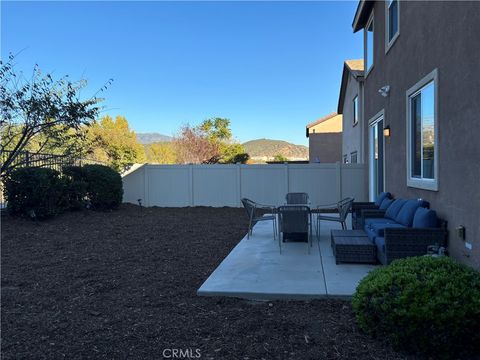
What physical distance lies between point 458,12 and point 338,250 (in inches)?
135

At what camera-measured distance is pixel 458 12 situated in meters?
4.61

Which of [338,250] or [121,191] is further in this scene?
[121,191]

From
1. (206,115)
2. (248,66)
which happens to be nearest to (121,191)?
(248,66)

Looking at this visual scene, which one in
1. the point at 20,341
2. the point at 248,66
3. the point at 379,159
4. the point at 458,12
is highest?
the point at 248,66

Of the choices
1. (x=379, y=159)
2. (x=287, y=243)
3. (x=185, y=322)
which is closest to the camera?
(x=185, y=322)

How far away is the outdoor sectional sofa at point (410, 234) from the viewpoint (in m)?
4.77

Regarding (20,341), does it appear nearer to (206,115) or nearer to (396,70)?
(396,70)

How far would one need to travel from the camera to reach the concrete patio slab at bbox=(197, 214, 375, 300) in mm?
4266

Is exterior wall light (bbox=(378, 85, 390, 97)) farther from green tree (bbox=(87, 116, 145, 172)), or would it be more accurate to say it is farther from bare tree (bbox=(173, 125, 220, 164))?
bare tree (bbox=(173, 125, 220, 164))

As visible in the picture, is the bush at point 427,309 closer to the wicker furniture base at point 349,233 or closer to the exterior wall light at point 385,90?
the wicker furniture base at point 349,233

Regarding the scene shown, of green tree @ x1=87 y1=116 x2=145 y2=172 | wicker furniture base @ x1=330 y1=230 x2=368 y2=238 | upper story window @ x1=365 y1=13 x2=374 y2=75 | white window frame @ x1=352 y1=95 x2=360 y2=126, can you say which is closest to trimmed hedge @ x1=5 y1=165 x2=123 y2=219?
wicker furniture base @ x1=330 y1=230 x2=368 y2=238

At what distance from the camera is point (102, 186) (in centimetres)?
1206

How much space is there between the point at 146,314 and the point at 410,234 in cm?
333

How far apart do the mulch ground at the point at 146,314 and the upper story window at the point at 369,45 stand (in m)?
7.35
